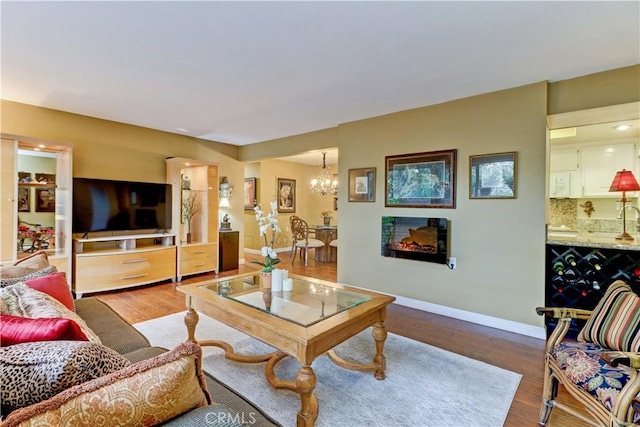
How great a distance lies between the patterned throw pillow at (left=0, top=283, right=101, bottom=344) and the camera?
52.2 inches

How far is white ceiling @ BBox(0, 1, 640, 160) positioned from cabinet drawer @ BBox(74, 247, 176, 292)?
6.58 ft

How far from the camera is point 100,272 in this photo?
4.04 meters

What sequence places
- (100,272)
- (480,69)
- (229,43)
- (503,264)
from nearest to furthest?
(229,43) < (480,69) < (503,264) < (100,272)

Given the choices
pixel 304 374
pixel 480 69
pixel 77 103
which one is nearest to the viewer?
pixel 304 374

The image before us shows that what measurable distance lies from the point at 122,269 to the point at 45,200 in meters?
1.26

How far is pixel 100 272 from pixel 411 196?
4190 millimetres

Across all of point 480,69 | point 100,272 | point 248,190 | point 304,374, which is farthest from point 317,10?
point 248,190

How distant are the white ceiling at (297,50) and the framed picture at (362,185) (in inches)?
34.8

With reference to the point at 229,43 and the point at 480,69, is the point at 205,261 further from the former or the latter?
the point at 480,69

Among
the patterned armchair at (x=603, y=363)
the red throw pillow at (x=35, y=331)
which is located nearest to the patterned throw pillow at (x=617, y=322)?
the patterned armchair at (x=603, y=363)

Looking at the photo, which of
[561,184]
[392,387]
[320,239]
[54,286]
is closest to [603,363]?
[392,387]

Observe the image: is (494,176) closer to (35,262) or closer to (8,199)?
(35,262)

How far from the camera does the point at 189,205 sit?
530 cm

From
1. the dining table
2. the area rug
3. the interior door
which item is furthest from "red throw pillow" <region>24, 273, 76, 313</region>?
the dining table
